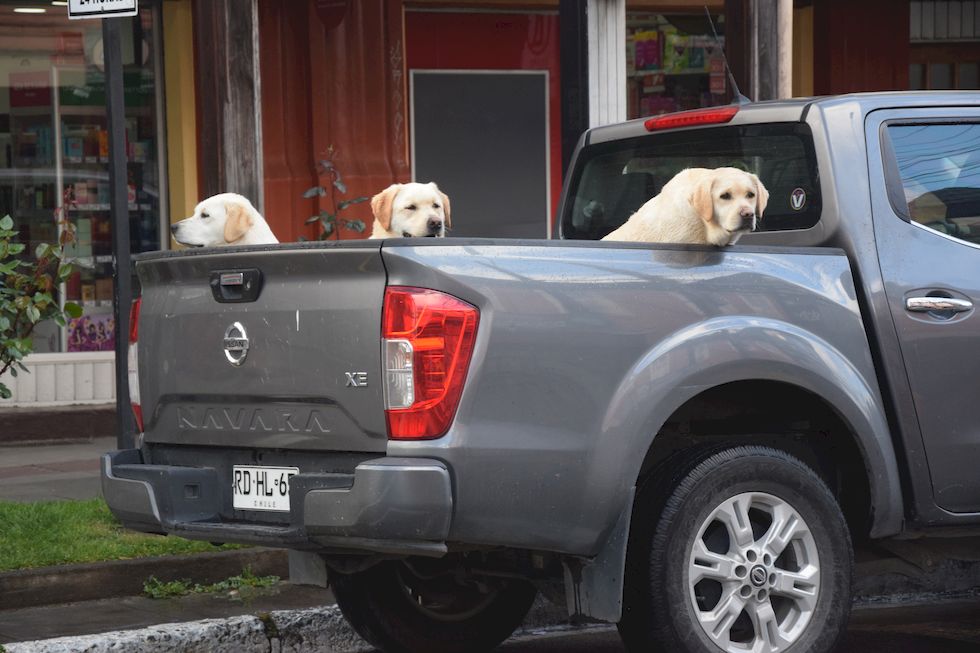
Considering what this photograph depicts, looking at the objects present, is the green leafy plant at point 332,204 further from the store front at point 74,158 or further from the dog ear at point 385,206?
the dog ear at point 385,206

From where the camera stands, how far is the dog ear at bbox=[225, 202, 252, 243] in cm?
664

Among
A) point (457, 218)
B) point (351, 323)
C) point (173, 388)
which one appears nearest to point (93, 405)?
point (457, 218)

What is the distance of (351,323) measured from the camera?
4367mm

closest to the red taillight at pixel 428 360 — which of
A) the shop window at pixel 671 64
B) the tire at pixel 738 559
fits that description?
the tire at pixel 738 559

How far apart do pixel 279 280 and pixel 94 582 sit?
258cm

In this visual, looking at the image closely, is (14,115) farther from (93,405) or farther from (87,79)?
(93,405)

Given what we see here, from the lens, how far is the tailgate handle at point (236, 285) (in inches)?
182

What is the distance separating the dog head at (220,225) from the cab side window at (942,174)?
266 centimetres

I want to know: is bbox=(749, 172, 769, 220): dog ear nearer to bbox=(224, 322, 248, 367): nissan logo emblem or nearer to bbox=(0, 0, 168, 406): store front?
bbox=(224, 322, 248, 367): nissan logo emblem

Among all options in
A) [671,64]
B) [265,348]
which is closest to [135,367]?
[265,348]

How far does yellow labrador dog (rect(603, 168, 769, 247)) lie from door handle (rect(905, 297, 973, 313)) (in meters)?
0.56

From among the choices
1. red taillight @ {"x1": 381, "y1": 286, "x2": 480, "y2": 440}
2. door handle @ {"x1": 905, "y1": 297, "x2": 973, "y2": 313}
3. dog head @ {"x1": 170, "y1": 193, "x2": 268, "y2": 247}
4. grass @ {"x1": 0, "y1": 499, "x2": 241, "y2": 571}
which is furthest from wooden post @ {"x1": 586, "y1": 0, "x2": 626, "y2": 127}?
red taillight @ {"x1": 381, "y1": 286, "x2": 480, "y2": 440}

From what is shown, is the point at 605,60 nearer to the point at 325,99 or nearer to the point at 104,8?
the point at 325,99

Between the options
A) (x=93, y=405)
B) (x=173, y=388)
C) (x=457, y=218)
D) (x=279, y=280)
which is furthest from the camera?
(x=457, y=218)
